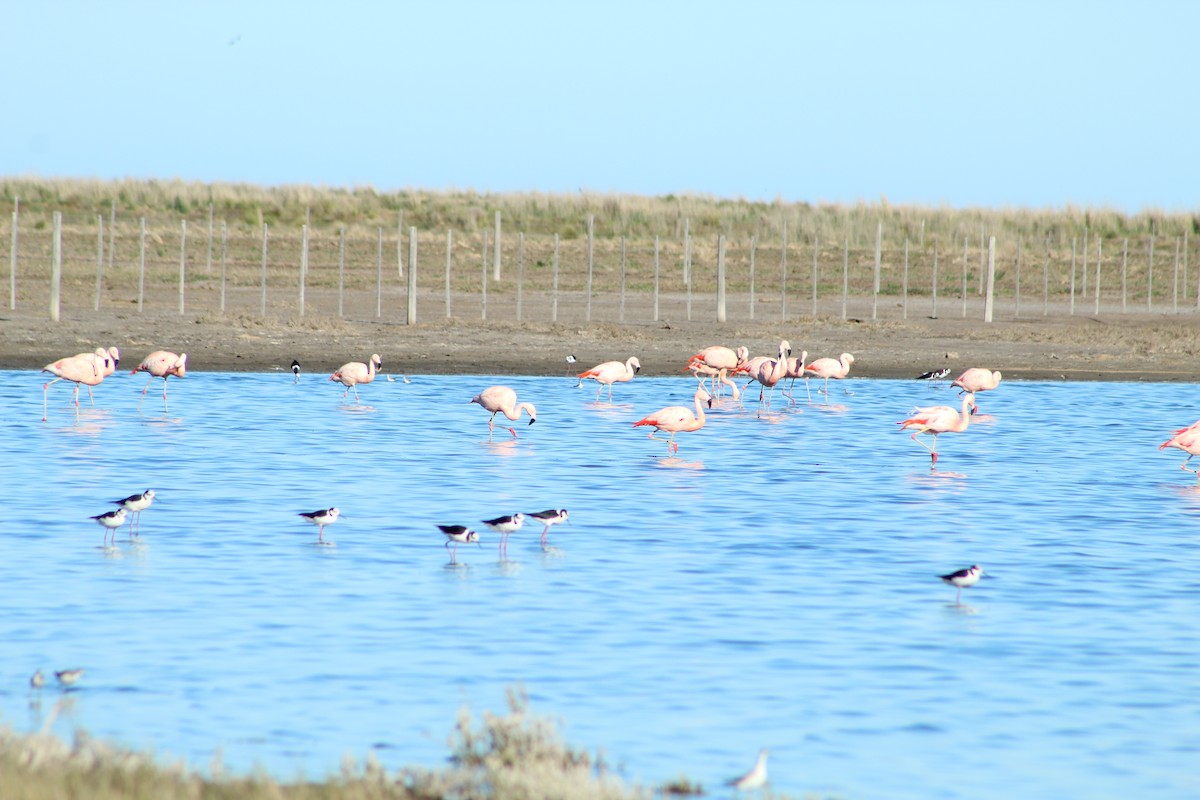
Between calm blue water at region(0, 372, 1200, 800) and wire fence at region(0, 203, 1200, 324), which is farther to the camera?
wire fence at region(0, 203, 1200, 324)

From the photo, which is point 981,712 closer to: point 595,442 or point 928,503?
point 928,503

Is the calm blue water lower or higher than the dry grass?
lower

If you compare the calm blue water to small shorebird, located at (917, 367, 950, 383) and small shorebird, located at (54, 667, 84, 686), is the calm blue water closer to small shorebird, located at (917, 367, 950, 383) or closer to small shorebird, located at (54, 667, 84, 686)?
small shorebird, located at (54, 667, 84, 686)

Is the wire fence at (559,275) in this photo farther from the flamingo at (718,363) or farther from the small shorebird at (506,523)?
the small shorebird at (506,523)

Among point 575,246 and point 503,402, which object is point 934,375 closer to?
point 503,402

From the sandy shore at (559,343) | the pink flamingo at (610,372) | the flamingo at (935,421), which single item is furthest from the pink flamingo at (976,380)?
the flamingo at (935,421)

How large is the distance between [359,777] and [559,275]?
41384 mm

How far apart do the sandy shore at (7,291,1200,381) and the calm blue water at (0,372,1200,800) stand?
8338 mm

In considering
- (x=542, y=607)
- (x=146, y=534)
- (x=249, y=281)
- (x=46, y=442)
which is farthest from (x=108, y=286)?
(x=542, y=607)

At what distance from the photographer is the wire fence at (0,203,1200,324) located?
38.4 metres

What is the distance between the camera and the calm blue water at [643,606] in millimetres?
8445

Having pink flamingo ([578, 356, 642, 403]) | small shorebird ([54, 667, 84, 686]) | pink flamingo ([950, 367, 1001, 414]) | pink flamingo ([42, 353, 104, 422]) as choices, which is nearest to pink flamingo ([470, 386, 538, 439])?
pink flamingo ([578, 356, 642, 403])

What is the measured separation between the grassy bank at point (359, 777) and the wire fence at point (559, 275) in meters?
27.2

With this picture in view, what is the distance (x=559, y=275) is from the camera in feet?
158
